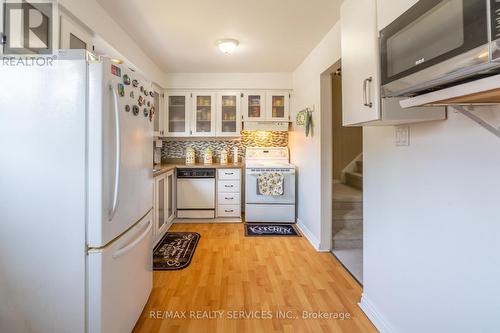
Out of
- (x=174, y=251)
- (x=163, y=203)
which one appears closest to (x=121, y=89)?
(x=174, y=251)

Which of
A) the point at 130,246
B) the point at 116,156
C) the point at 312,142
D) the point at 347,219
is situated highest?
the point at 312,142

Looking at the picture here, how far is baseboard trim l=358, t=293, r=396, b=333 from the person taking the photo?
1.69 m

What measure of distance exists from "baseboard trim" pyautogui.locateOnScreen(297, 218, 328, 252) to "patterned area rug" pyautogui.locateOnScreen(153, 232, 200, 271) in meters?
1.43

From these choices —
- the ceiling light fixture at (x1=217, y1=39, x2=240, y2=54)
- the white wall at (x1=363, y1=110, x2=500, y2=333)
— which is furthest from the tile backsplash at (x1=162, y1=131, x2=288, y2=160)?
the white wall at (x1=363, y1=110, x2=500, y2=333)

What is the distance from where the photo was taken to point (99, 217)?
1322mm

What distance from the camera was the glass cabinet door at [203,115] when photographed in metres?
4.37

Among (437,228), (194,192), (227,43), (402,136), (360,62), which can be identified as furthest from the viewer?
(194,192)

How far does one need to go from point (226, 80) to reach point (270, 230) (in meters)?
2.52

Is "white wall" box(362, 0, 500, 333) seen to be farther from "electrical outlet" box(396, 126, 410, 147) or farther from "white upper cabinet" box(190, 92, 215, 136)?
"white upper cabinet" box(190, 92, 215, 136)

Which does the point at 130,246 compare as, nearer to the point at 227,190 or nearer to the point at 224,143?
the point at 227,190

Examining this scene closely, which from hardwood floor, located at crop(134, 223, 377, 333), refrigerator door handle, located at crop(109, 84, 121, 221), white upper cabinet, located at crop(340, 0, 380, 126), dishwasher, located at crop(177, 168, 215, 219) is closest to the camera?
white upper cabinet, located at crop(340, 0, 380, 126)

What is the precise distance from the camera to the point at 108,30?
236 cm

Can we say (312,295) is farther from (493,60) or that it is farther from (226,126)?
(226,126)

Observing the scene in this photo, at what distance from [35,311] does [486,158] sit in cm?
215
